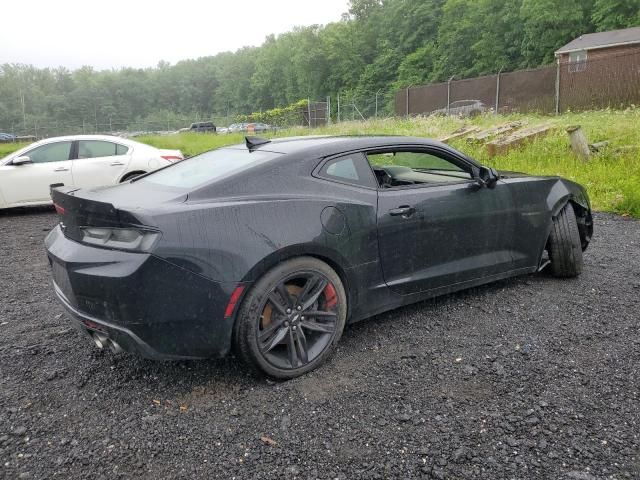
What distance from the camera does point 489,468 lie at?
214 cm

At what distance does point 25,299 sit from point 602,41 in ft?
137

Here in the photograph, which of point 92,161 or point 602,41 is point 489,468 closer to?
point 92,161

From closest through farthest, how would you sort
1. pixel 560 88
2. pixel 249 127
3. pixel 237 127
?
1. pixel 560 88
2. pixel 249 127
3. pixel 237 127

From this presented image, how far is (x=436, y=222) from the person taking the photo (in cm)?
345

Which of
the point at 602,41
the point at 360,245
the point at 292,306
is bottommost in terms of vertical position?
the point at 292,306

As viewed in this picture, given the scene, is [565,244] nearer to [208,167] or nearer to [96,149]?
[208,167]

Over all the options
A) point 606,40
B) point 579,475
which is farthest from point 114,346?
point 606,40

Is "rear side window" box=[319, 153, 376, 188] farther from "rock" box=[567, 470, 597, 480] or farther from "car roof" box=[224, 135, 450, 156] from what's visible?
"rock" box=[567, 470, 597, 480]

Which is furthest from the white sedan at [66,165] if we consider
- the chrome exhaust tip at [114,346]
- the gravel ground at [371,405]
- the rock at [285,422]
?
the rock at [285,422]

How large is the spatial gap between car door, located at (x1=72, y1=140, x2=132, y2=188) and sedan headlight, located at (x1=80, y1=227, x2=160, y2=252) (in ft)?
21.4

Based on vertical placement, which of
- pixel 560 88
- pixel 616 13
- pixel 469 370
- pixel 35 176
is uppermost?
pixel 616 13

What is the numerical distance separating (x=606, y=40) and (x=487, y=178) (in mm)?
39872

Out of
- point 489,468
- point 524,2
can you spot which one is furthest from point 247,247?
point 524,2

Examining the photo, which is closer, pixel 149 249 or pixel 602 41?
pixel 149 249
